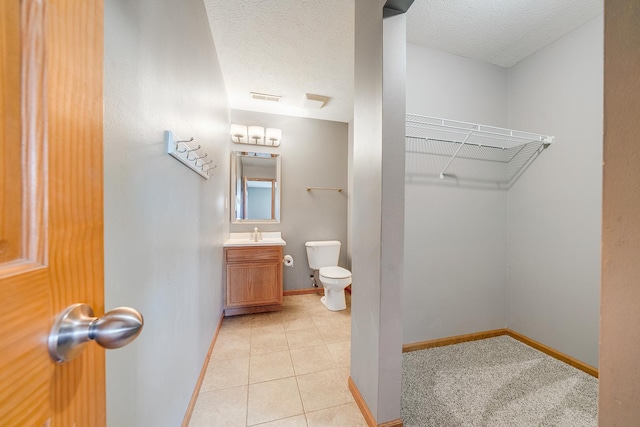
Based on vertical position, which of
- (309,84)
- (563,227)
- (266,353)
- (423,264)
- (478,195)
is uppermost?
(309,84)

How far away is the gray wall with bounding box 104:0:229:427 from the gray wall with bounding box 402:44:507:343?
1.51 metres

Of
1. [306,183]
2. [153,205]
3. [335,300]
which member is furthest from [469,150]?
[153,205]

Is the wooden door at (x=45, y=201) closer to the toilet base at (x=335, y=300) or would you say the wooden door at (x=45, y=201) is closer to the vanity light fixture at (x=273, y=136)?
the toilet base at (x=335, y=300)

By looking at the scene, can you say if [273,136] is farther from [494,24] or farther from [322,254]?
[494,24]

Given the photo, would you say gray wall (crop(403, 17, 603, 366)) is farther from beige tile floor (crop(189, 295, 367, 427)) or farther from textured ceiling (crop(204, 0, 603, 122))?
beige tile floor (crop(189, 295, 367, 427))

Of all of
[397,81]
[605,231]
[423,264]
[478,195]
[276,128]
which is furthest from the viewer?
[276,128]

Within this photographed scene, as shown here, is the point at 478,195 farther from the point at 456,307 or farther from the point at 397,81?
the point at 397,81

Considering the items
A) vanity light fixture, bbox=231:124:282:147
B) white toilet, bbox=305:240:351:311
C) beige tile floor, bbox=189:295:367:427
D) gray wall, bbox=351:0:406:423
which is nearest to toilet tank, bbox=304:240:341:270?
white toilet, bbox=305:240:351:311

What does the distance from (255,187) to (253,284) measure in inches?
48.7

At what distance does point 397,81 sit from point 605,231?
102 cm

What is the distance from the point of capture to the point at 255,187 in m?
3.00

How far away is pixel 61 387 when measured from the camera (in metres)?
0.31

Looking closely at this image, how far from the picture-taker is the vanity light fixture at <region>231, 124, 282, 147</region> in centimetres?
277

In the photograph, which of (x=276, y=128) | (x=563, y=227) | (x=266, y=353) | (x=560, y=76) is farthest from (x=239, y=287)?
(x=560, y=76)
